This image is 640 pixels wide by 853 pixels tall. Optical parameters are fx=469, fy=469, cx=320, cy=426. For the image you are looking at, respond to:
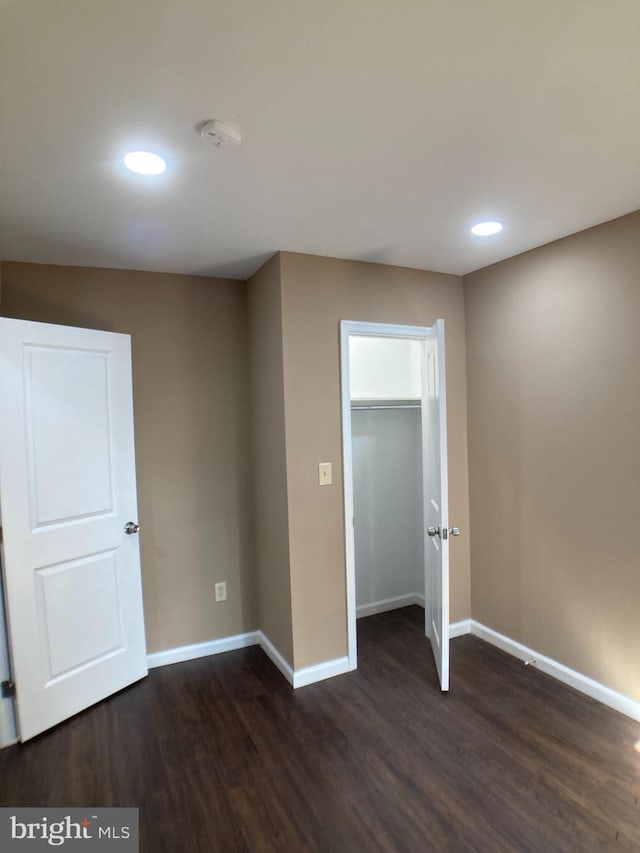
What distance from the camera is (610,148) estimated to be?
1.65 m

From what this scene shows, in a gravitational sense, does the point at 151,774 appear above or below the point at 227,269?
below

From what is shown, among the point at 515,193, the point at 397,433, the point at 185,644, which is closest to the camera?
the point at 515,193

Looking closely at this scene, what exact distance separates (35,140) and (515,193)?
1796 millimetres

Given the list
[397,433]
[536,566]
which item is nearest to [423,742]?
[536,566]

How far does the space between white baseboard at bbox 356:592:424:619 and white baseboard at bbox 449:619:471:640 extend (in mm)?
551

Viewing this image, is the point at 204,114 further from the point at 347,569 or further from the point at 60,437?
the point at 347,569

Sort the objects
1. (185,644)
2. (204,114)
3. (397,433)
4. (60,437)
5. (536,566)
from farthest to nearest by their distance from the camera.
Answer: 1. (397,433)
2. (185,644)
3. (536,566)
4. (60,437)
5. (204,114)

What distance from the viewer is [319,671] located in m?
2.72

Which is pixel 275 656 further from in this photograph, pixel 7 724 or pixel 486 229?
pixel 486 229

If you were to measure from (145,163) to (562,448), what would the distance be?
7.90 feet

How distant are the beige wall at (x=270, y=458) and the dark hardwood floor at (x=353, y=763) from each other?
0.42 m

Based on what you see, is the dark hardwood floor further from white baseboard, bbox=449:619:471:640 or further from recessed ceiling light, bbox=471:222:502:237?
recessed ceiling light, bbox=471:222:502:237

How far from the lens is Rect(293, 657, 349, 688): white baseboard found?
267 cm

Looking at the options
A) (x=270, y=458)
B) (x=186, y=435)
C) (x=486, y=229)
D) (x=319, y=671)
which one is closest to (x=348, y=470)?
(x=270, y=458)
